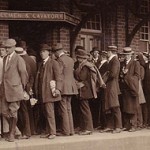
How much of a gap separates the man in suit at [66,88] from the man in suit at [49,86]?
18cm

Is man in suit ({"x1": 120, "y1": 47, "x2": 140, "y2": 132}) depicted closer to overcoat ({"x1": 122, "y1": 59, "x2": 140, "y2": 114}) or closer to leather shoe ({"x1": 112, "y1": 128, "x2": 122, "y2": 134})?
overcoat ({"x1": 122, "y1": 59, "x2": 140, "y2": 114})

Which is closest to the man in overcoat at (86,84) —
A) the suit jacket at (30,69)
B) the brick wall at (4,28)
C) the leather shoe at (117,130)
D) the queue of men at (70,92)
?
the queue of men at (70,92)

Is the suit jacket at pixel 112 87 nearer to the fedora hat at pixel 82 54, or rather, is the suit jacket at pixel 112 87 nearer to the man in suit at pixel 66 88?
the fedora hat at pixel 82 54

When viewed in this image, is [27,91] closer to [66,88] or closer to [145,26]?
[66,88]

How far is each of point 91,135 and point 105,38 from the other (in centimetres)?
491

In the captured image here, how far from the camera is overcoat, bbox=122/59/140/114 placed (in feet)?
37.5

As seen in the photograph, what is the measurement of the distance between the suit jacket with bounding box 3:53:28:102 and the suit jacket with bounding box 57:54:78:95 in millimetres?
898

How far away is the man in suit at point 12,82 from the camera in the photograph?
10070 mm

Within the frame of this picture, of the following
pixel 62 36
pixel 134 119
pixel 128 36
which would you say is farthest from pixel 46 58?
pixel 128 36

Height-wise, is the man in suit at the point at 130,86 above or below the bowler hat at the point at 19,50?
below

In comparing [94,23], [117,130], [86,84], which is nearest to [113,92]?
[86,84]

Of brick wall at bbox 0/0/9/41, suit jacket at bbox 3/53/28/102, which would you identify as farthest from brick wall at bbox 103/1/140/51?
suit jacket at bbox 3/53/28/102

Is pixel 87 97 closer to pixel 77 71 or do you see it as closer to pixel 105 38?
pixel 77 71

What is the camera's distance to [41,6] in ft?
45.5
